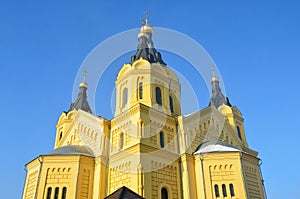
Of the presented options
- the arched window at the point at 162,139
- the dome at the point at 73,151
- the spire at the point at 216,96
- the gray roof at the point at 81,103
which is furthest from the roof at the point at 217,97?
the dome at the point at 73,151

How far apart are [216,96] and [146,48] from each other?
11.4 m

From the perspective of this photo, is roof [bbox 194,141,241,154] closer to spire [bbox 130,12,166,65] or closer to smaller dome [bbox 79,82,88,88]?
spire [bbox 130,12,166,65]

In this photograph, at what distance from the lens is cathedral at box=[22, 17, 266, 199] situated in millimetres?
16547

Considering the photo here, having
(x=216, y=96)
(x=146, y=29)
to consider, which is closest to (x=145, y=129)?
(x=146, y=29)

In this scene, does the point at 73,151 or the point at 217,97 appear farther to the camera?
the point at 217,97

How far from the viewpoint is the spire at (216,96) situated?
98.4 ft

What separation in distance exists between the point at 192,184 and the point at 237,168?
299 centimetres

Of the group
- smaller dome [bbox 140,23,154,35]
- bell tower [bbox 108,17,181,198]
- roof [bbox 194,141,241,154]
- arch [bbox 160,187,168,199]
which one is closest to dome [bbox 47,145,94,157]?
bell tower [bbox 108,17,181,198]

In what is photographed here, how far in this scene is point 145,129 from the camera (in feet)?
57.1

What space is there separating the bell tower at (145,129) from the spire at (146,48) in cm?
11

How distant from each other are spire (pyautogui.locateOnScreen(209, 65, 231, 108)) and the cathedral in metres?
9.21

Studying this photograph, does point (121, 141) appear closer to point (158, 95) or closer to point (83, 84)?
point (158, 95)

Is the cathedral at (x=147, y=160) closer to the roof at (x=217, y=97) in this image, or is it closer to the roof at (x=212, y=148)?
the roof at (x=212, y=148)

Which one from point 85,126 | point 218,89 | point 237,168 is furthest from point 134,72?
point 218,89
